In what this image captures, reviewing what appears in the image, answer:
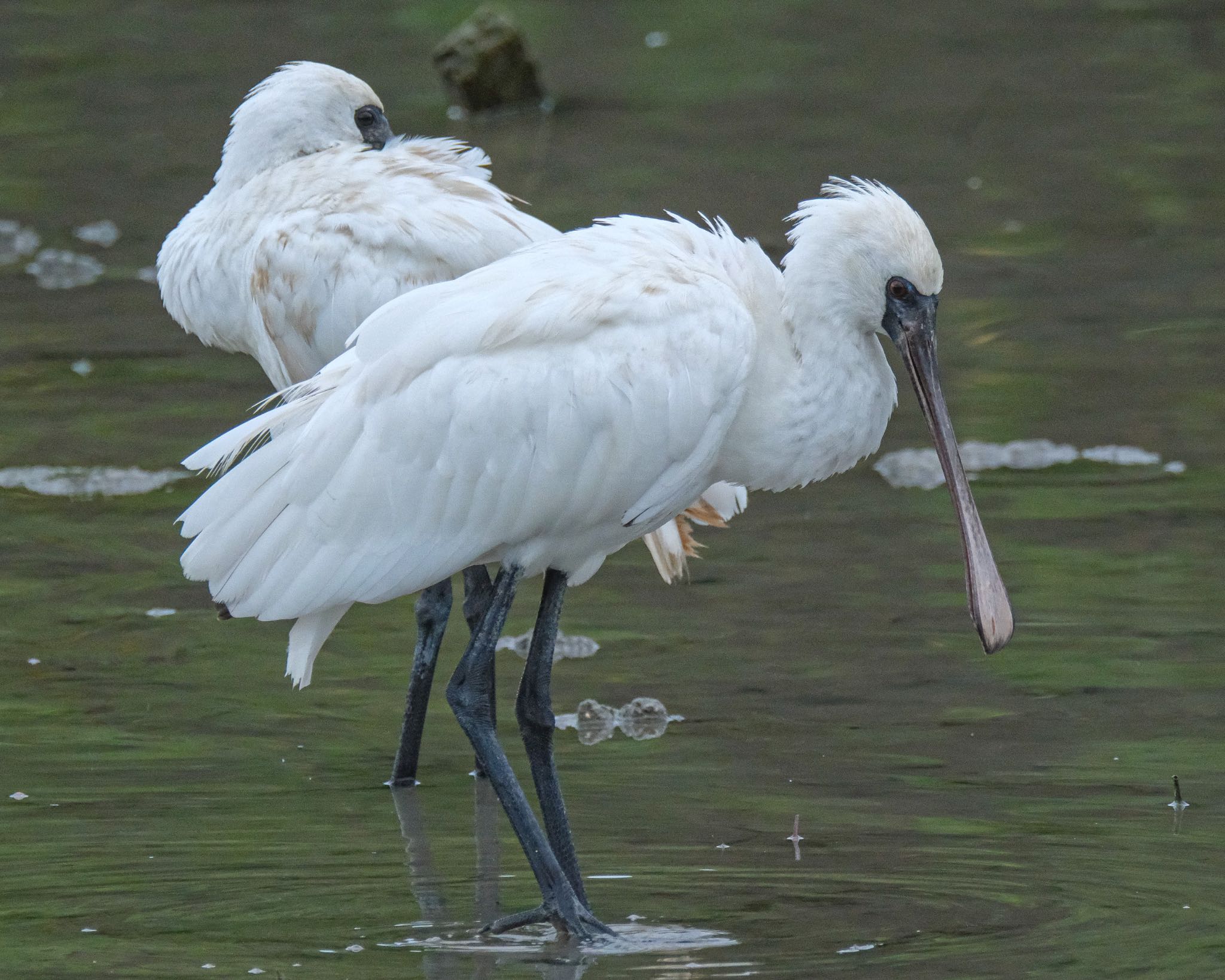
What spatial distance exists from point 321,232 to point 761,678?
2068mm

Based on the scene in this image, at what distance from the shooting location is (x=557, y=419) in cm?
577

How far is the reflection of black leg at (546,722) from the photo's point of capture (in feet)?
19.7

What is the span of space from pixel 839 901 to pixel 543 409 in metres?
1.44

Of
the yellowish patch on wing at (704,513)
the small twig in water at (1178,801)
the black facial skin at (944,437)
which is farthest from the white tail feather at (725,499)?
the small twig in water at (1178,801)

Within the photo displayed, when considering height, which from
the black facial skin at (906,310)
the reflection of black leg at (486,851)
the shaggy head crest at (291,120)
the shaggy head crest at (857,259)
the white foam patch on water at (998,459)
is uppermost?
the shaggy head crest at (857,259)

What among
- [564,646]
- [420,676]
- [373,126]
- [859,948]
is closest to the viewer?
[859,948]

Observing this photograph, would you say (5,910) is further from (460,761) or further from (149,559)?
(149,559)

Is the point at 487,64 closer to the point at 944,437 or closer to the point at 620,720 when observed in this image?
the point at 620,720

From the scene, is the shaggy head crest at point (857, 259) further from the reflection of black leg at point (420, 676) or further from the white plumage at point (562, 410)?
the reflection of black leg at point (420, 676)

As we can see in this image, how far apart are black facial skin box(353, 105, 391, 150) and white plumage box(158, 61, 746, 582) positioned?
6 cm

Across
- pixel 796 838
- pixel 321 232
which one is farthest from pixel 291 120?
pixel 796 838

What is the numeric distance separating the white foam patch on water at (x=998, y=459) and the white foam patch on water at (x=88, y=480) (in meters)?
3.11

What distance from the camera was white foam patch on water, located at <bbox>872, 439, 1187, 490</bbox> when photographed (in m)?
9.88

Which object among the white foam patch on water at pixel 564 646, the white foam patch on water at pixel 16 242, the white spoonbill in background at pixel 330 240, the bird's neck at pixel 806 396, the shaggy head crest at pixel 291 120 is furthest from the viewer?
the white foam patch on water at pixel 16 242
